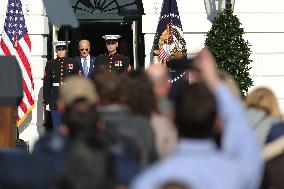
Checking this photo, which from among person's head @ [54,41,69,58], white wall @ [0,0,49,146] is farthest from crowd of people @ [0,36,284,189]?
white wall @ [0,0,49,146]

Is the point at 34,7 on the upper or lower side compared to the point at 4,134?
upper

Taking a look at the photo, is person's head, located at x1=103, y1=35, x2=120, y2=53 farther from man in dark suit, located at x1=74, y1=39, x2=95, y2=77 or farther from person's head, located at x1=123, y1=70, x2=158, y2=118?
person's head, located at x1=123, y1=70, x2=158, y2=118

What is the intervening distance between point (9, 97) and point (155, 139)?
14.0 feet

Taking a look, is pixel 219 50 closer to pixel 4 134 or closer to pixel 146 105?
pixel 4 134

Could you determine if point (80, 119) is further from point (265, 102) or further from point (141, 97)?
point (265, 102)

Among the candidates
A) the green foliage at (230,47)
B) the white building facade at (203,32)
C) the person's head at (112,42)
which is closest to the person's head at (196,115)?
the person's head at (112,42)

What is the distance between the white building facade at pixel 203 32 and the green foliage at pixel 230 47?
647 mm

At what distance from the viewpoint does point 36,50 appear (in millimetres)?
15070

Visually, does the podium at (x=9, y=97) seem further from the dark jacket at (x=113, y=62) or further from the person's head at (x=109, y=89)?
the dark jacket at (x=113, y=62)

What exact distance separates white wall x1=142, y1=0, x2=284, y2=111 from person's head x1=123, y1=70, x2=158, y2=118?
374 inches

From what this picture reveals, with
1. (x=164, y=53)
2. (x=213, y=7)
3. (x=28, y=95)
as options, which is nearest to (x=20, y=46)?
(x=28, y=95)

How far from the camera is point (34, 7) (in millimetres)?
15094

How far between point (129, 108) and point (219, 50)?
8.90m

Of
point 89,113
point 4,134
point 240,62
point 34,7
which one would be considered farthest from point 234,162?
point 34,7
